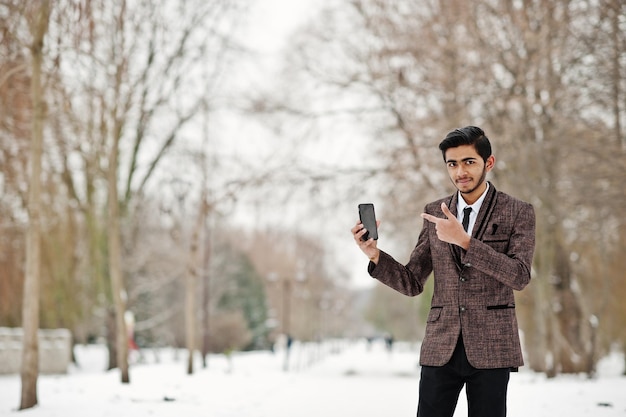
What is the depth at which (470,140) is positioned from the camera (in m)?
3.04

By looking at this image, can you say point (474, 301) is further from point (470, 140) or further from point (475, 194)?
point (470, 140)

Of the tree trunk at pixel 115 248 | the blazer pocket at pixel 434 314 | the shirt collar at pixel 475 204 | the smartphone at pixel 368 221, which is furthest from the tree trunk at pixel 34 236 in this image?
the shirt collar at pixel 475 204

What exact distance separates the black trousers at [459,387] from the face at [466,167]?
0.64 meters

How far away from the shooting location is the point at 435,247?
3215 millimetres

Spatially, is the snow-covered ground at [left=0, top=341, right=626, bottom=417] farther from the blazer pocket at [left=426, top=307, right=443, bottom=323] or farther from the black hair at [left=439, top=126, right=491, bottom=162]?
the black hair at [left=439, top=126, right=491, bottom=162]

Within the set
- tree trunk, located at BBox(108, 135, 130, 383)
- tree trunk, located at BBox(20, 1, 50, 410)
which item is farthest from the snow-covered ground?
tree trunk, located at BBox(108, 135, 130, 383)

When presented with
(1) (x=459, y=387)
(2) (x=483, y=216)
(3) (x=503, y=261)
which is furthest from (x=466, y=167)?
(1) (x=459, y=387)

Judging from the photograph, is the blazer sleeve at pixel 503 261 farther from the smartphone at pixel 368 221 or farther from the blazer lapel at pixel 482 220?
the smartphone at pixel 368 221

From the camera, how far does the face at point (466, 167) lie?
10.0 ft

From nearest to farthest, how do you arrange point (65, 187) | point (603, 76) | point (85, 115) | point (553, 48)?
1. point (603, 76)
2. point (553, 48)
3. point (85, 115)
4. point (65, 187)

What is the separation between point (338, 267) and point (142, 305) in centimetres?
2006

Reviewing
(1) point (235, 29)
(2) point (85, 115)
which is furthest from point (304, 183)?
(2) point (85, 115)

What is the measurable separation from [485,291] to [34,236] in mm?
7541

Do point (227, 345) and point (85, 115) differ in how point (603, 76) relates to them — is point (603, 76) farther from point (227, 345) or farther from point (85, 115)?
point (227, 345)
